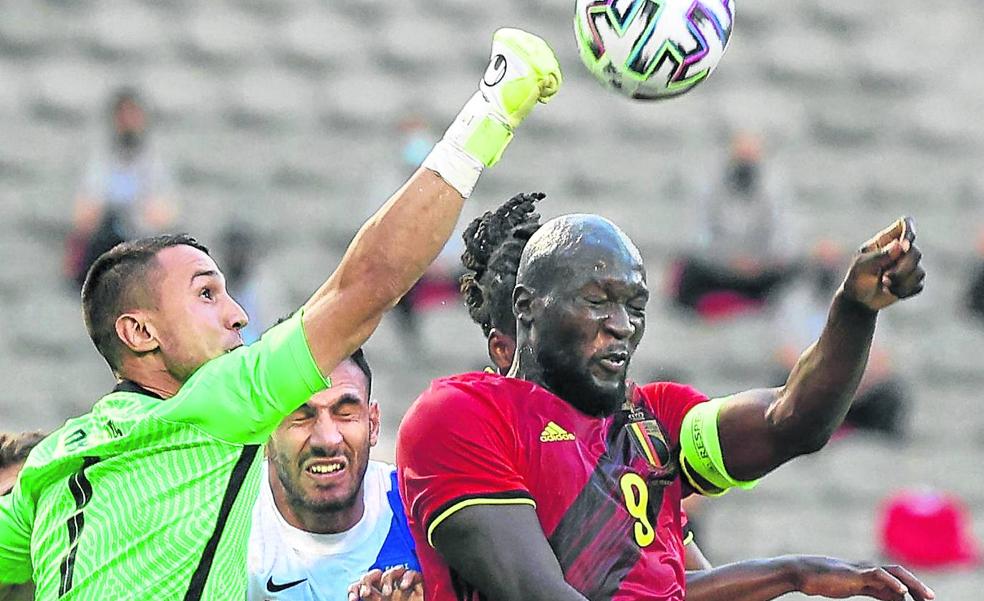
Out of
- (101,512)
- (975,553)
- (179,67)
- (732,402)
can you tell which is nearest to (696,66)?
(732,402)

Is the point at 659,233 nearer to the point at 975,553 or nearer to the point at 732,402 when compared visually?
the point at 975,553

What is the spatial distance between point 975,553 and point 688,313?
254 centimetres

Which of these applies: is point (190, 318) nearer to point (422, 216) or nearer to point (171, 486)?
point (171, 486)

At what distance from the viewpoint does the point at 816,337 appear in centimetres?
1173

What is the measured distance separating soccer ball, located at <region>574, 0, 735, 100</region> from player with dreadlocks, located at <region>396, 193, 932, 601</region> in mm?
433

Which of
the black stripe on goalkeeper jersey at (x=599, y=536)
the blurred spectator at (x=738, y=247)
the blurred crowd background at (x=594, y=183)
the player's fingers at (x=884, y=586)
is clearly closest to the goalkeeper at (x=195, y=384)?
the black stripe on goalkeeper jersey at (x=599, y=536)

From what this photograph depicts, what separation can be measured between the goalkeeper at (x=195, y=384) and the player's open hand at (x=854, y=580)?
147cm

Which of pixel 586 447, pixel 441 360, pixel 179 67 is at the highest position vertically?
pixel 179 67

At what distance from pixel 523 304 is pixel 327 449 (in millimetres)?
934

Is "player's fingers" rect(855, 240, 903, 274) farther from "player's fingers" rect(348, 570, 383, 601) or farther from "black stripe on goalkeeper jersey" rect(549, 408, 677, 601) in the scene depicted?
"player's fingers" rect(348, 570, 383, 601)

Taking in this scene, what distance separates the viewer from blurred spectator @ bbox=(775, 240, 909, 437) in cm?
1154

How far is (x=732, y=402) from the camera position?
4.82 m

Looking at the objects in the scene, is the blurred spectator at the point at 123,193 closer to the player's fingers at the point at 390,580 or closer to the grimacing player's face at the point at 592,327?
the player's fingers at the point at 390,580

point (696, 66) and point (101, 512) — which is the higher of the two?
point (696, 66)
